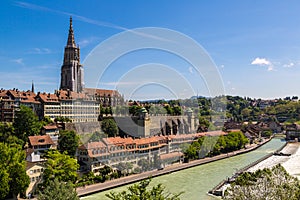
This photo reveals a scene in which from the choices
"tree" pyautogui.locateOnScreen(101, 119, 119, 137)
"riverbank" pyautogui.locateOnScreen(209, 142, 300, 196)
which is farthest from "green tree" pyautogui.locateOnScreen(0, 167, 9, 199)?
"tree" pyautogui.locateOnScreen(101, 119, 119, 137)

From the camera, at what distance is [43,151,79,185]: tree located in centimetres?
1767

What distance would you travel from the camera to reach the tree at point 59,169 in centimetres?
1767

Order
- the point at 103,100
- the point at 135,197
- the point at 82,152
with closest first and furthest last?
the point at 135,197 → the point at 82,152 → the point at 103,100

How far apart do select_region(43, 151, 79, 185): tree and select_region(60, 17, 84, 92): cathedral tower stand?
27.3 metres

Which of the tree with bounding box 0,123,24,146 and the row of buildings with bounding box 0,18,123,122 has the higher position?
the row of buildings with bounding box 0,18,123,122

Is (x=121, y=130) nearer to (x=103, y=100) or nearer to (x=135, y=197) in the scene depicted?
(x=103, y=100)

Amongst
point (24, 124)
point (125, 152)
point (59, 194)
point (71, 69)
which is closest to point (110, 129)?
point (125, 152)

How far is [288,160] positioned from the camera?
29422mm

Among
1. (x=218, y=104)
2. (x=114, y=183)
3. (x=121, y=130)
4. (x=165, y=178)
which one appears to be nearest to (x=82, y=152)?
(x=114, y=183)

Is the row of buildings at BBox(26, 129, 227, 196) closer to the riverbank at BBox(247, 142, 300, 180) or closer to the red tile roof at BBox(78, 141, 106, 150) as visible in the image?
the red tile roof at BBox(78, 141, 106, 150)

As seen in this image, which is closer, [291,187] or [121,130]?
[291,187]

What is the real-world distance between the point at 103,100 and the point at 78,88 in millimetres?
4037

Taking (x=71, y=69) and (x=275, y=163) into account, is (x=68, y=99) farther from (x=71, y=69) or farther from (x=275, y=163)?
(x=275, y=163)

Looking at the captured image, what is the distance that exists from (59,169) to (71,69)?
2896 centimetres
